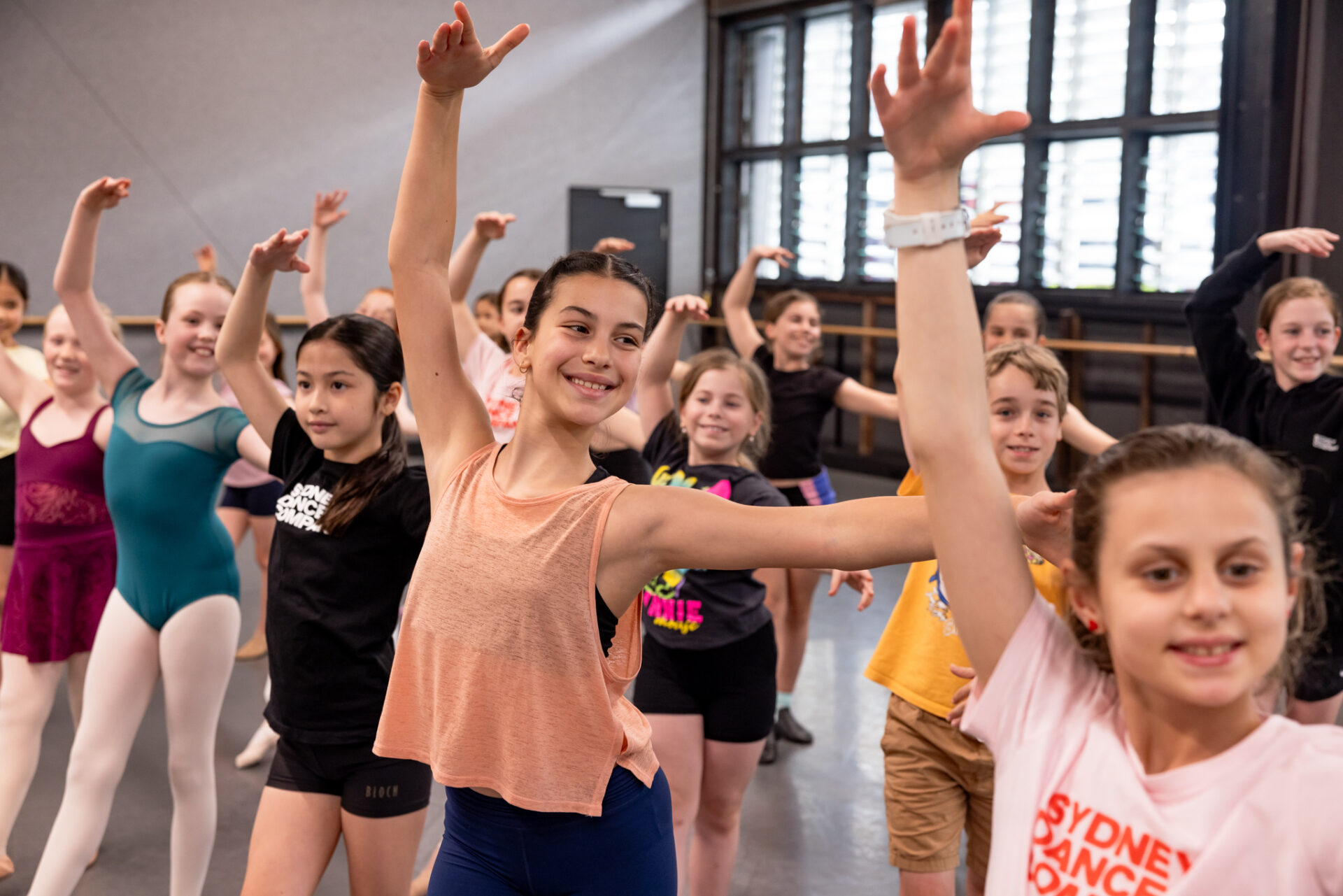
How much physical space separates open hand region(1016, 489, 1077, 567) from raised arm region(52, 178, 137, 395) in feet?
6.97

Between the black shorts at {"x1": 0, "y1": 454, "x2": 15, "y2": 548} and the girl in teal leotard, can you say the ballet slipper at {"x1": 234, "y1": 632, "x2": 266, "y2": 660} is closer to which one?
the black shorts at {"x1": 0, "y1": 454, "x2": 15, "y2": 548}

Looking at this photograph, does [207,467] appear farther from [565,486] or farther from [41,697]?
[565,486]

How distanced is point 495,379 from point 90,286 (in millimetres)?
1321

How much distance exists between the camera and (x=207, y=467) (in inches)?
103

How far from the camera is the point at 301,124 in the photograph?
8.30 meters

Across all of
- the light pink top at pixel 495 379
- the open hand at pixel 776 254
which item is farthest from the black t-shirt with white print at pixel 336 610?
the open hand at pixel 776 254

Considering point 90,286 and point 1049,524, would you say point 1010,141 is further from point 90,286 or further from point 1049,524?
point 1049,524

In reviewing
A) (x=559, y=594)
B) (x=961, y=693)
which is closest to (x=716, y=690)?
(x=559, y=594)

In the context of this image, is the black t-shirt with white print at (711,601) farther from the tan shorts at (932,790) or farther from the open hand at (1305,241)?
the open hand at (1305,241)

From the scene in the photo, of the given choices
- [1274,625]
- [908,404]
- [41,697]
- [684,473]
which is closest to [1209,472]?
[1274,625]

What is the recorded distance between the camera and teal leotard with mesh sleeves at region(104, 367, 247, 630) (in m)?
2.48

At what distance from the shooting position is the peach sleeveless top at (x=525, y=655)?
1.44m

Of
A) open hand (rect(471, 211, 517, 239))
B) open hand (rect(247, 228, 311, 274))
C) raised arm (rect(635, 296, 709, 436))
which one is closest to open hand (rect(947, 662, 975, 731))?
open hand (rect(247, 228, 311, 274))

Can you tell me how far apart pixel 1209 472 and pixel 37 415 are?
9.95 ft
